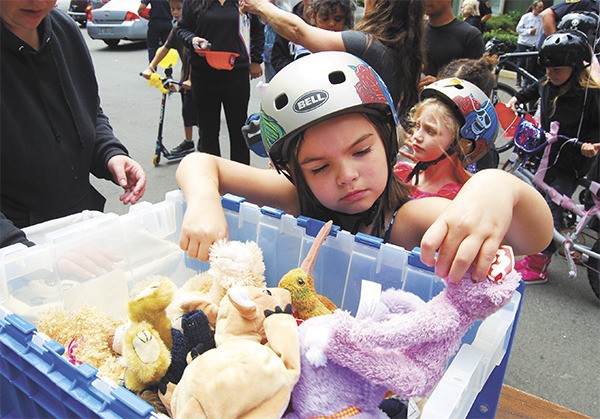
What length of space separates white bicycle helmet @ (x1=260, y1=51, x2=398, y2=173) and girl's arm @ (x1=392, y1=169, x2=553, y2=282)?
40 centimetres

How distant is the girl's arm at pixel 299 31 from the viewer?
7.43 ft

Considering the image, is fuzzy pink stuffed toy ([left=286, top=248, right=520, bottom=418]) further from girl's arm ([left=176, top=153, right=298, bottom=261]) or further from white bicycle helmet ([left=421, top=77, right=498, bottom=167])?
white bicycle helmet ([left=421, top=77, right=498, bottom=167])

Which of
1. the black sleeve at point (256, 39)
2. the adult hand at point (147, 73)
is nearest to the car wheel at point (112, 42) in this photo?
the adult hand at point (147, 73)

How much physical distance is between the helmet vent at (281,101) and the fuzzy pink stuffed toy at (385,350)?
2.12 ft

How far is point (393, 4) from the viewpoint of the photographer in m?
2.29

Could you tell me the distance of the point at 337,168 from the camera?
1.13m

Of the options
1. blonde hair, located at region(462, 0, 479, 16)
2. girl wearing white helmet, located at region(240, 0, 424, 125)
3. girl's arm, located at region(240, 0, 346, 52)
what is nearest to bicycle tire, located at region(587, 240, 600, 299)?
girl wearing white helmet, located at region(240, 0, 424, 125)

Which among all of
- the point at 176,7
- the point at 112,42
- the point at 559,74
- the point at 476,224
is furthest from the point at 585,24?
the point at 112,42

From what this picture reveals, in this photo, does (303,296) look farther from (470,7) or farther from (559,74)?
(470,7)

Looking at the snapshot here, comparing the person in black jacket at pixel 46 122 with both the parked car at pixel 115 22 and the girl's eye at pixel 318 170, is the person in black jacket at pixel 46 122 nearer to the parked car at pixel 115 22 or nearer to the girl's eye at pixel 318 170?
the girl's eye at pixel 318 170

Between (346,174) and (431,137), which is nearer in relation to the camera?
(346,174)

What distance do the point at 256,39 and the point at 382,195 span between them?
346 cm

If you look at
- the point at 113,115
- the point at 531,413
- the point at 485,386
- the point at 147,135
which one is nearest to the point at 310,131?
the point at 485,386

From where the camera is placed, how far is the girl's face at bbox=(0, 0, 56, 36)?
4.30 ft
